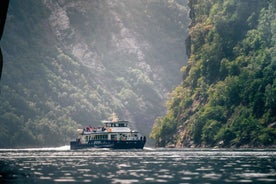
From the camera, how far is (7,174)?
82.0m

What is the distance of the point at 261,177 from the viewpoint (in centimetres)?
7306

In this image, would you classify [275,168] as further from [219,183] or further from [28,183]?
[28,183]

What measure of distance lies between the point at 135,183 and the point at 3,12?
34.4 metres

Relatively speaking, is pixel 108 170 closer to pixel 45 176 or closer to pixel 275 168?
pixel 45 176

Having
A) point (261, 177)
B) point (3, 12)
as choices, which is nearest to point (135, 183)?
point (261, 177)

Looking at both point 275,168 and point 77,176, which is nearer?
point 77,176

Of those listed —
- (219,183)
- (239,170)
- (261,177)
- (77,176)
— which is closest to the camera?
(219,183)

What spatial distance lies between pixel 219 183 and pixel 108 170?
2378 cm

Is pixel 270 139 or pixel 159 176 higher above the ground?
pixel 270 139

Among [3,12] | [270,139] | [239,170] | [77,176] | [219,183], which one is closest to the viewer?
[219,183]

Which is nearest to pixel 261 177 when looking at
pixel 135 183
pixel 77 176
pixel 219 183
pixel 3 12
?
pixel 219 183

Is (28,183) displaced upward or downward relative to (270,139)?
downward

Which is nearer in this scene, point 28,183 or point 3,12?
point 28,183

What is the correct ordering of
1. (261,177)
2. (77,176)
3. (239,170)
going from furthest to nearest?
(239,170) → (77,176) → (261,177)
